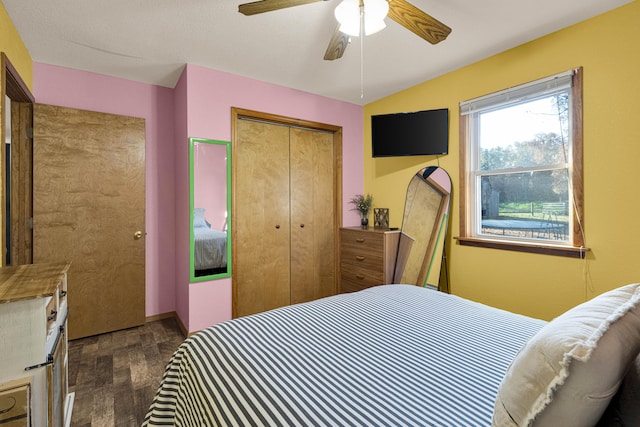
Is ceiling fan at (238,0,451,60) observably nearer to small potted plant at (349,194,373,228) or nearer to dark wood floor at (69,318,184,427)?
small potted plant at (349,194,373,228)

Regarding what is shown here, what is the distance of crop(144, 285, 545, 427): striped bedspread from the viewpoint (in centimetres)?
83

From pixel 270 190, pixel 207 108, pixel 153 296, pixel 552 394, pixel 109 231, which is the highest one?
pixel 207 108

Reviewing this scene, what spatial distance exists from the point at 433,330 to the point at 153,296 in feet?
9.91

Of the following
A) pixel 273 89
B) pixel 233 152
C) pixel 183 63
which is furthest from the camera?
pixel 273 89

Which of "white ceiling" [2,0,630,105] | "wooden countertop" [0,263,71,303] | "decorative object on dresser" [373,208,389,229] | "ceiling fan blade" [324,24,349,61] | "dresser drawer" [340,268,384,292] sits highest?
"white ceiling" [2,0,630,105]

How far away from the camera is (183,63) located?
2.74 metres

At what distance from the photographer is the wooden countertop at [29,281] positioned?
116cm

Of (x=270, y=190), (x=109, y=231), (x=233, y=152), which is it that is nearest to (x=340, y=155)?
(x=270, y=190)

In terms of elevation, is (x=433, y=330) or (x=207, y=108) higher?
(x=207, y=108)

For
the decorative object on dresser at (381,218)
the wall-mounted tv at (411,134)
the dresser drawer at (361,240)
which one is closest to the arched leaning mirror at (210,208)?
the dresser drawer at (361,240)

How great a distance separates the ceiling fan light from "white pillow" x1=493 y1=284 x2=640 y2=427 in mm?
1560

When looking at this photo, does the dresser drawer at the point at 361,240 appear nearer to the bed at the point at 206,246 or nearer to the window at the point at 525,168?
the window at the point at 525,168

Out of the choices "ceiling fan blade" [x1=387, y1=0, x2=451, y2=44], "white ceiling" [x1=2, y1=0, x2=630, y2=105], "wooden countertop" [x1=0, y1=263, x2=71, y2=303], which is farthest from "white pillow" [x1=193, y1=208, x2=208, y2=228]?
"ceiling fan blade" [x1=387, y1=0, x2=451, y2=44]

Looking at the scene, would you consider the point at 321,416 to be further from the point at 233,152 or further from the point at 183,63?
the point at 183,63
